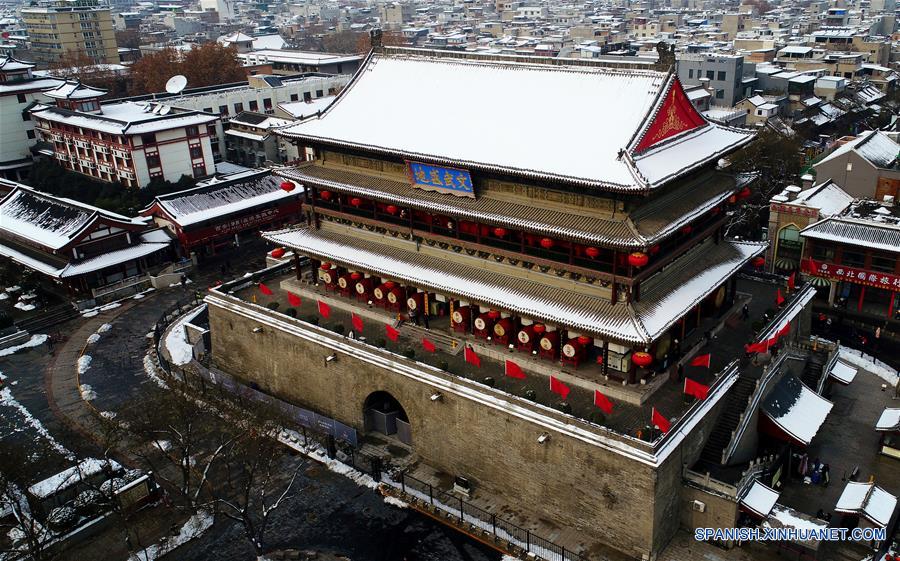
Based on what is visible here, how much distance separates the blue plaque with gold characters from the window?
33045mm

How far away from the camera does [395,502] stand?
38.8 metres

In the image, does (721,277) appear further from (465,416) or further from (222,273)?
(222,273)

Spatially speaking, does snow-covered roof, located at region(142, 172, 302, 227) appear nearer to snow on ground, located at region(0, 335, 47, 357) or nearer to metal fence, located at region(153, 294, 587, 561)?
snow on ground, located at region(0, 335, 47, 357)

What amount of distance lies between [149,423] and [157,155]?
50194 mm

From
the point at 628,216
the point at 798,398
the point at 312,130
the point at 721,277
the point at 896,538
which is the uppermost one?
the point at 312,130

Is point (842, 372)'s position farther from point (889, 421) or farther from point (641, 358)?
point (641, 358)

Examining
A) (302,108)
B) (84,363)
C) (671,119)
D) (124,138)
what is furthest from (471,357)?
(302,108)

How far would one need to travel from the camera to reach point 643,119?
36.5 metres

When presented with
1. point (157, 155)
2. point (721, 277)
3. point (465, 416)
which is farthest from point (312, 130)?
point (157, 155)

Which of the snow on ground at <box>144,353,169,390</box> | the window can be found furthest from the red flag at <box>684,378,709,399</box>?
the snow on ground at <box>144,353,169,390</box>

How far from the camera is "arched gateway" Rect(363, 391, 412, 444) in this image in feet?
142

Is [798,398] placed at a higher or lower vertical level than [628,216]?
lower

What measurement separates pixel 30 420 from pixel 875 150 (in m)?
72.6

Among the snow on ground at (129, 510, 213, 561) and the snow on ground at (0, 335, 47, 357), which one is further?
the snow on ground at (0, 335, 47, 357)
